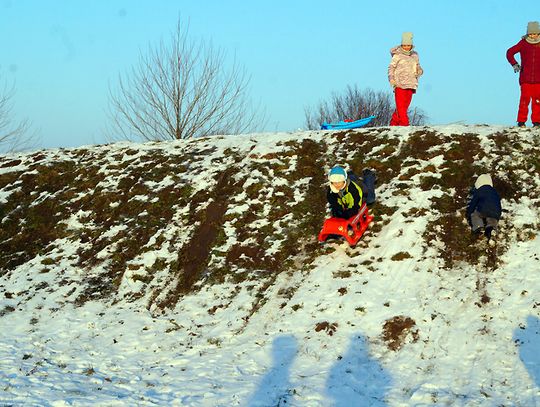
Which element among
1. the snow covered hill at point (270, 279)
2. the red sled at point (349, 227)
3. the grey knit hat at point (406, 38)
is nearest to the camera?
Answer: the snow covered hill at point (270, 279)

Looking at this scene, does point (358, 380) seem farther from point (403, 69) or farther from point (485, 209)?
point (403, 69)

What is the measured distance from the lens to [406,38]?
14156 mm

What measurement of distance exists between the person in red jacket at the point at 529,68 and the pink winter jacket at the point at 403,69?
85.3 inches

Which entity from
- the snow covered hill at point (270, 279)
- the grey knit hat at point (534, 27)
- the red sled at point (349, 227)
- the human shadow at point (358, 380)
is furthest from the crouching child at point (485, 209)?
the grey knit hat at point (534, 27)

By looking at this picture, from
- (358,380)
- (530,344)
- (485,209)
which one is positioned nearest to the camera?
(358,380)

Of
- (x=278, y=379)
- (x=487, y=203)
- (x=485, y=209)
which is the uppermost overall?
(x=487, y=203)

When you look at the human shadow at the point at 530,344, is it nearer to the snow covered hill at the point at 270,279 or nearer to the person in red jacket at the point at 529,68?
the snow covered hill at the point at 270,279

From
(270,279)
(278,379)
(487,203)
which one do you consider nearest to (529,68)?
(487,203)

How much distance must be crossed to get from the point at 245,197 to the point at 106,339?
4.80 metres

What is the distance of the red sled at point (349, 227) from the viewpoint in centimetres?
1007

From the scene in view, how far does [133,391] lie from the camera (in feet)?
23.7

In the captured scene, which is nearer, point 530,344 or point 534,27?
point 530,344

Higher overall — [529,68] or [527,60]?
[527,60]

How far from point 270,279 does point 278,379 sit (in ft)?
9.42
